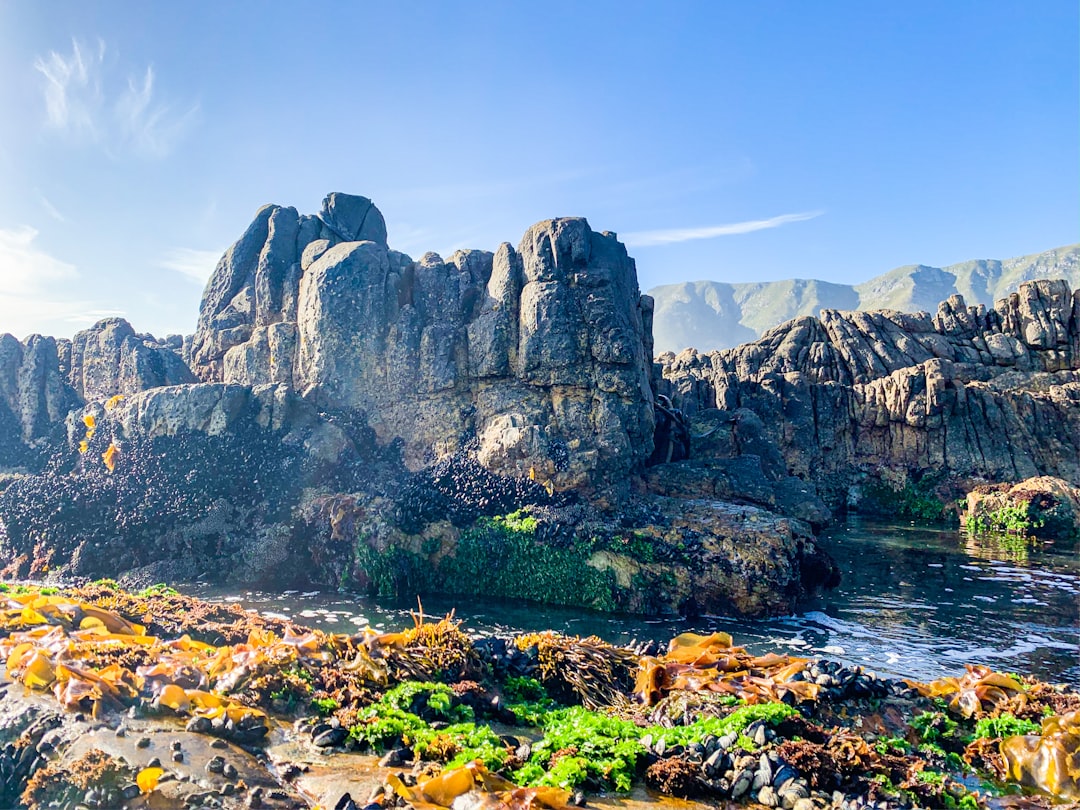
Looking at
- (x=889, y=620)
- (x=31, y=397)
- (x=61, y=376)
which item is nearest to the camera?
(x=889, y=620)

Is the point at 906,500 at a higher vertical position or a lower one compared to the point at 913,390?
→ lower

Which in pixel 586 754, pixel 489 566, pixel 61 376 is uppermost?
pixel 61 376

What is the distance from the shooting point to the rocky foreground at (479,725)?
7031mm

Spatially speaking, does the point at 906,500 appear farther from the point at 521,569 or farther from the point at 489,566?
the point at 489,566

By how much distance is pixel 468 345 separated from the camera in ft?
82.4

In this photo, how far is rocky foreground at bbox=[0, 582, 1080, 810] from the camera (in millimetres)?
7031

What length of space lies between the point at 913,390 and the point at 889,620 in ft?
89.1

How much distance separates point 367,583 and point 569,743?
12.8 meters

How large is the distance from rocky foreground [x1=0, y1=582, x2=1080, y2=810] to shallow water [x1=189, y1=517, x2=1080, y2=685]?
10.9 ft

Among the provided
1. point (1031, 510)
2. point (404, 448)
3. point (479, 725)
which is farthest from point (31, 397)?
point (1031, 510)

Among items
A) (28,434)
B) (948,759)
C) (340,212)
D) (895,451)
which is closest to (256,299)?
(340,212)

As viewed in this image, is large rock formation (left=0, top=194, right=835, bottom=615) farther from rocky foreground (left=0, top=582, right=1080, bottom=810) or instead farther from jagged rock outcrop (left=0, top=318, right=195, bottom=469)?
rocky foreground (left=0, top=582, right=1080, bottom=810)

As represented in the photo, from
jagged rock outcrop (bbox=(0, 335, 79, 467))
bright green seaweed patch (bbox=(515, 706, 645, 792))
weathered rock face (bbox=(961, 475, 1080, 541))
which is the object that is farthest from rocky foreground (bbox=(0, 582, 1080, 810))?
weathered rock face (bbox=(961, 475, 1080, 541))

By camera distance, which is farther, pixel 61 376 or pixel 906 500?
pixel 906 500
